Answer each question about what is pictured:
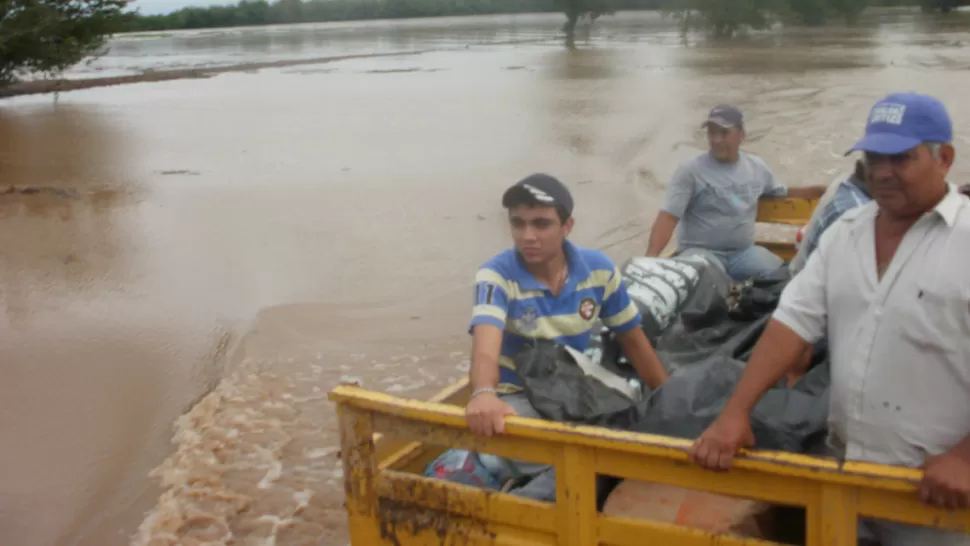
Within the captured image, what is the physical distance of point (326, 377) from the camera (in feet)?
22.1

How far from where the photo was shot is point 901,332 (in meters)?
2.49

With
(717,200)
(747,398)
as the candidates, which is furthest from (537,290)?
(717,200)

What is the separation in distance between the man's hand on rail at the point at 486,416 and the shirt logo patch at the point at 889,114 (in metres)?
1.33

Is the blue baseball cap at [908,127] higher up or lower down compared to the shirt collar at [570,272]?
higher up

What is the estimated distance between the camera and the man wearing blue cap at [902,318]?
8.00 ft

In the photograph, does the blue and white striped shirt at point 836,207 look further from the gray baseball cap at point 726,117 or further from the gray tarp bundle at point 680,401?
the gray baseball cap at point 726,117

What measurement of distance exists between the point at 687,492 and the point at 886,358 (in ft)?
2.46

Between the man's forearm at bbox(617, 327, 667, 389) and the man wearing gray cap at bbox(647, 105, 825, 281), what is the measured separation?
2348 millimetres

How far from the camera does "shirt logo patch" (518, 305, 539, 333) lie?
3576mm

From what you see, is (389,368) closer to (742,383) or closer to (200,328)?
(200,328)

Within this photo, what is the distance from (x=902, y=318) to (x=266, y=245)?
347 inches

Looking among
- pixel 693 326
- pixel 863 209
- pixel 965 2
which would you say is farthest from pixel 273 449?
pixel 965 2

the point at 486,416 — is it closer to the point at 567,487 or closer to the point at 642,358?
the point at 567,487

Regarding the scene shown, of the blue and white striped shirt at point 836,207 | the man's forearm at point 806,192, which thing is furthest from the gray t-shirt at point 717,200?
the blue and white striped shirt at point 836,207
